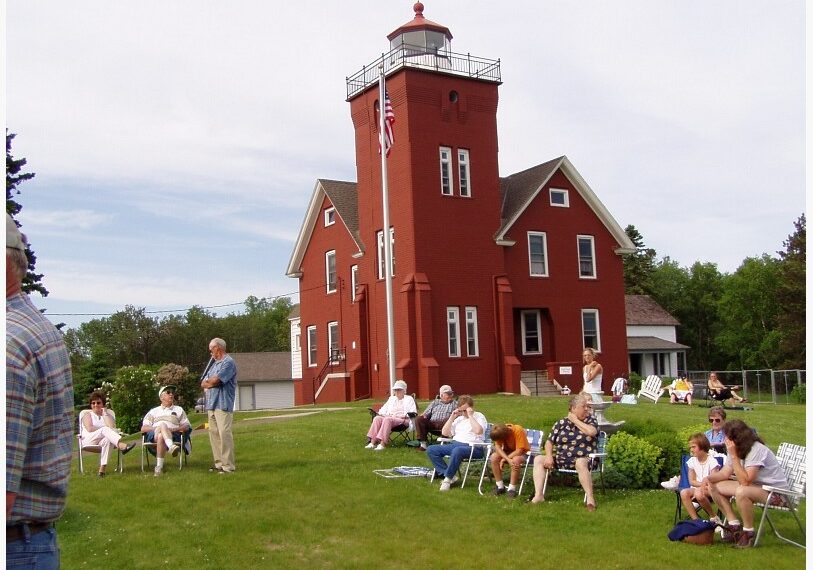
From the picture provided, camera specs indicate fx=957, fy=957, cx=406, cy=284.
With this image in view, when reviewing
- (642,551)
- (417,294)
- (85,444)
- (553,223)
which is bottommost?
(642,551)

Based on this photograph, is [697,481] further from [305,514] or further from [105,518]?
[105,518]

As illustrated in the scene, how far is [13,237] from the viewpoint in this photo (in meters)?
3.50

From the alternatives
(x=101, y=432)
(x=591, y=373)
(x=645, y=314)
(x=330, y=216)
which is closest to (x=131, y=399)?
(x=101, y=432)

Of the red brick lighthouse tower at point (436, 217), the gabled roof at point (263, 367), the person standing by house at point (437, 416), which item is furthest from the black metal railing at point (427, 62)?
the gabled roof at point (263, 367)

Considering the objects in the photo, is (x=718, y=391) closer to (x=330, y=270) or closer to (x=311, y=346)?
(x=330, y=270)

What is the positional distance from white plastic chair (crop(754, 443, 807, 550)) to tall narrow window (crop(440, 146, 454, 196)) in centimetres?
2063

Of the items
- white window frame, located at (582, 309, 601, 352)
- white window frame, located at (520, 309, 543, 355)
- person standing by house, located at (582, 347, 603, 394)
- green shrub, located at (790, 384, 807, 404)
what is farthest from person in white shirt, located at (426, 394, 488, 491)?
green shrub, located at (790, 384, 807, 404)

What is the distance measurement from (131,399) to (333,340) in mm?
10991

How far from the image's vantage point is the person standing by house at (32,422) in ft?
10.9

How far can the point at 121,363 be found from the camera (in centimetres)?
7062

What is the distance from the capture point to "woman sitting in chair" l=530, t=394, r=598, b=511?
1098 cm

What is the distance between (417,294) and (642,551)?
20482mm

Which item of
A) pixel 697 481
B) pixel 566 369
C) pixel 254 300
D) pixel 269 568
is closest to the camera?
pixel 269 568

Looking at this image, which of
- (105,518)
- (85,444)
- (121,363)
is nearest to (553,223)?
(85,444)
